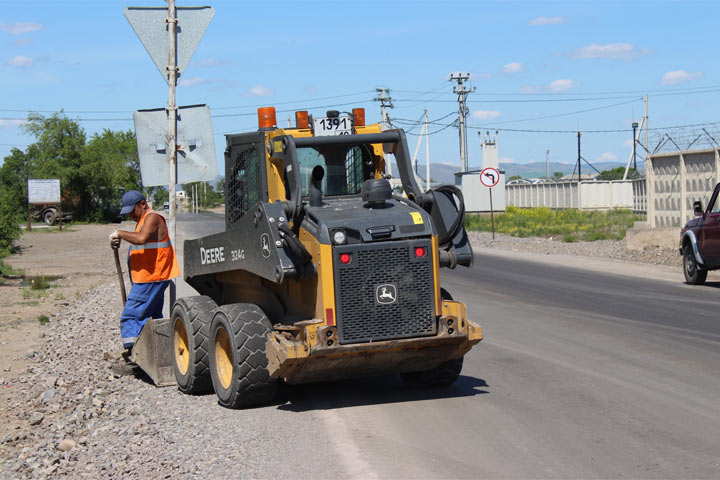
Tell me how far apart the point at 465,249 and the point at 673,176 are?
19.9 m

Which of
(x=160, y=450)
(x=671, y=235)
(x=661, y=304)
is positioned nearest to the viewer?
(x=160, y=450)

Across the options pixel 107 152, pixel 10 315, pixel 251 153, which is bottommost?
pixel 10 315

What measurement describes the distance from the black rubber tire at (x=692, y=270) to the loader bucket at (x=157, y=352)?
11851mm

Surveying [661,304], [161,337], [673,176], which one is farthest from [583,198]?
[161,337]

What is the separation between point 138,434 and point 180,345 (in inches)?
82.1

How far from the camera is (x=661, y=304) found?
1466 centimetres

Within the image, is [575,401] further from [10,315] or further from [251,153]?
[10,315]

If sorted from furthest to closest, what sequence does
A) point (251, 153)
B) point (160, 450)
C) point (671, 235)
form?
point (671, 235) → point (251, 153) → point (160, 450)

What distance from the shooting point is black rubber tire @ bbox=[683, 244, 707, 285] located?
1761 cm

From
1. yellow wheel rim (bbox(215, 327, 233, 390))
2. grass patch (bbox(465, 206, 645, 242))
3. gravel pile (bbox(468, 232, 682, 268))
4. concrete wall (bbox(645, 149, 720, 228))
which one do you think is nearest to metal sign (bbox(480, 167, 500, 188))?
gravel pile (bbox(468, 232, 682, 268))

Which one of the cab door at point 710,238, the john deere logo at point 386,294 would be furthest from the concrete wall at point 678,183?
the john deere logo at point 386,294

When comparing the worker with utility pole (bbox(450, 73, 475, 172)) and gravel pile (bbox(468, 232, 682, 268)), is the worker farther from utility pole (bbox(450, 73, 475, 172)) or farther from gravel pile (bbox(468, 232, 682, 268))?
utility pole (bbox(450, 73, 475, 172))

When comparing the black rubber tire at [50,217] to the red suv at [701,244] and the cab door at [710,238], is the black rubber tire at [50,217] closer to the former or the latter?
the red suv at [701,244]

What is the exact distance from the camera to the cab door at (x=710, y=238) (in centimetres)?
1686
